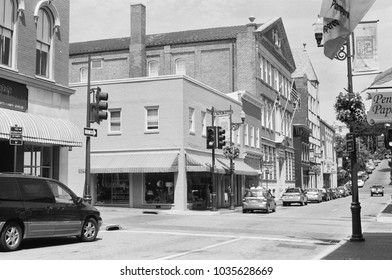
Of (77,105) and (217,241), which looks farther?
(77,105)

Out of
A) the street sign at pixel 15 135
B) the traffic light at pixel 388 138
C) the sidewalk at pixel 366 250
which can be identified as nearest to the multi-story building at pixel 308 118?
the traffic light at pixel 388 138

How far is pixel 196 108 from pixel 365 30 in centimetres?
2030

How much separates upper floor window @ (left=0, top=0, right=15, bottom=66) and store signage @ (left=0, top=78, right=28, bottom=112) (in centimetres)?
85

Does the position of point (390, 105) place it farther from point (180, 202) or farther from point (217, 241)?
point (180, 202)

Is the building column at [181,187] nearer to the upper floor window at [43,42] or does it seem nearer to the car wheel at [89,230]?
the upper floor window at [43,42]

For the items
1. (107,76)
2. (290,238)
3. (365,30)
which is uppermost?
(107,76)

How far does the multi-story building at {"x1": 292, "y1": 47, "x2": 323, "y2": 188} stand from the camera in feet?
246

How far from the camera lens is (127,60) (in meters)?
52.8

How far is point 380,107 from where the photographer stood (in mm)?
15281

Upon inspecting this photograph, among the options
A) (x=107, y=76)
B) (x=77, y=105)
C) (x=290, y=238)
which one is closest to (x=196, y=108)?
(x=77, y=105)

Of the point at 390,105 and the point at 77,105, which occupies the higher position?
the point at 77,105

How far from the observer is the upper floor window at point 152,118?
32.7 metres

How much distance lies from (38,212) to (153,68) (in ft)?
132

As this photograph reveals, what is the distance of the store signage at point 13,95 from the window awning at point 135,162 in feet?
38.0
